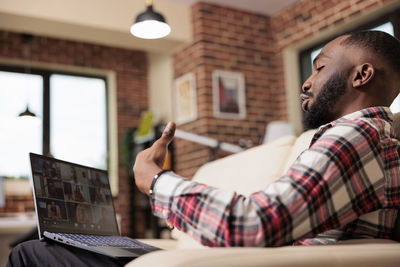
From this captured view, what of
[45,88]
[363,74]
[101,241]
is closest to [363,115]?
[363,74]

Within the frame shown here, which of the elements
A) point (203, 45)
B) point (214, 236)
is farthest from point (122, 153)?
point (214, 236)

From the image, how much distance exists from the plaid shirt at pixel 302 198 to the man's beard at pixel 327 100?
0.18 metres

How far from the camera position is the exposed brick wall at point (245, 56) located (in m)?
5.03

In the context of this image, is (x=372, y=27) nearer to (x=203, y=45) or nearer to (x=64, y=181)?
(x=203, y=45)

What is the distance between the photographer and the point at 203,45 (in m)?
5.10

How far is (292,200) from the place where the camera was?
85cm

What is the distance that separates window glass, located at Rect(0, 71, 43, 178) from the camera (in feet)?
18.2

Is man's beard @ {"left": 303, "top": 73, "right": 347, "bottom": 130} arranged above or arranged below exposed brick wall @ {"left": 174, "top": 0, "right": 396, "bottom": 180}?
below

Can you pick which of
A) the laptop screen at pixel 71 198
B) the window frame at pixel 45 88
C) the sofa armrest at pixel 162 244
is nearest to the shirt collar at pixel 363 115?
the laptop screen at pixel 71 198

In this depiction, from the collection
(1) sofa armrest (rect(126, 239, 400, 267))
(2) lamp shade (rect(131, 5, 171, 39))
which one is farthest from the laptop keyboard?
(2) lamp shade (rect(131, 5, 171, 39))

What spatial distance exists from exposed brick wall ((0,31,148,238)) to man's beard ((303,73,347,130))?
5.04m

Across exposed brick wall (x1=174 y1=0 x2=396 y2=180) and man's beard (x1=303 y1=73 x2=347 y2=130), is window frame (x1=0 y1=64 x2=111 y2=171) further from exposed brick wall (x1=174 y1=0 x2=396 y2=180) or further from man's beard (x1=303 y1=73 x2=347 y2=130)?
man's beard (x1=303 y1=73 x2=347 y2=130)

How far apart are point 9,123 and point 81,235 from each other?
472 cm

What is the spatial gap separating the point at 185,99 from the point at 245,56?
82 centimetres
